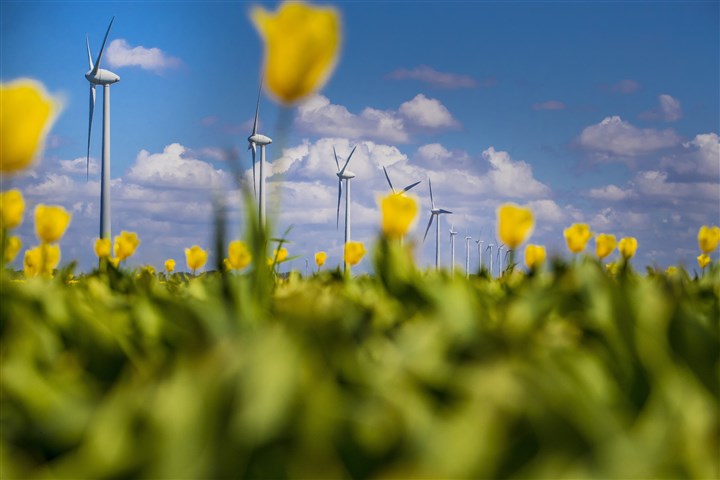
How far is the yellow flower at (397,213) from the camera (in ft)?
11.8

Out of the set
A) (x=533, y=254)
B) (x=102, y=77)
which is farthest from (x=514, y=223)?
(x=102, y=77)

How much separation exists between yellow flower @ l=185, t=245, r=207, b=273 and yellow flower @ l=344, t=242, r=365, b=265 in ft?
4.71

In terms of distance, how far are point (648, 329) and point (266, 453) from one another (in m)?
1.14

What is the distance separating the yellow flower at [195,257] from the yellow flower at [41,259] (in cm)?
132

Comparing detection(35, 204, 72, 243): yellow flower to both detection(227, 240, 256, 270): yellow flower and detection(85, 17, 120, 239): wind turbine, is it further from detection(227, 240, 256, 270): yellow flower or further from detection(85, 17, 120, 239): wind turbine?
detection(85, 17, 120, 239): wind turbine

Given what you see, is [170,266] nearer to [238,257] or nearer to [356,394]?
[238,257]

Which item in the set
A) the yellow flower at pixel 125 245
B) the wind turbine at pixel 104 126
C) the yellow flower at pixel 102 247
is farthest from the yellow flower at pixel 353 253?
the wind turbine at pixel 104 126

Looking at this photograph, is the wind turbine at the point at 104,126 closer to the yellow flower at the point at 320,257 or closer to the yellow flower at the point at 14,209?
the yellow flower at the point at 320,257

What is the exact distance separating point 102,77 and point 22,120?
23.4 meters

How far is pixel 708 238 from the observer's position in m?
5.96

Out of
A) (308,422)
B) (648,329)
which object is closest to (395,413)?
(308,422)

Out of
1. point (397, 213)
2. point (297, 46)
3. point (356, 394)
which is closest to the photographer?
point (356, 394)

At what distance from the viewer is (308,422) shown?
1052 millimetres

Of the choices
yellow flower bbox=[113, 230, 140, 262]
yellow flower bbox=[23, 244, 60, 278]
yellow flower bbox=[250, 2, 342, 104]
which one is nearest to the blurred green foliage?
yellow flower bbox=[250, 2, 342, 104]
